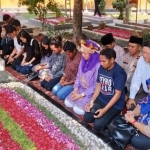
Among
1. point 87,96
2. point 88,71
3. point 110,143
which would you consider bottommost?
point 110,143

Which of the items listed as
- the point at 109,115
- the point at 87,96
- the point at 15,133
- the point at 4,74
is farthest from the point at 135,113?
the point at 4,74

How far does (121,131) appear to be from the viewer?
12.3 feet

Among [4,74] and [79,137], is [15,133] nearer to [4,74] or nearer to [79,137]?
[79,137]

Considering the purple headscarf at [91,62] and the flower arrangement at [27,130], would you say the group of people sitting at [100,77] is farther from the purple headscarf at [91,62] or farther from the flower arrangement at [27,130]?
the flower arrangement at [27,130]

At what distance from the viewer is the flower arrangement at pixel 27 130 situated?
3830 millimetres

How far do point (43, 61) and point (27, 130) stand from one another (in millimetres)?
2605

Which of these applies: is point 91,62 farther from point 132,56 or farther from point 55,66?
point 55,66

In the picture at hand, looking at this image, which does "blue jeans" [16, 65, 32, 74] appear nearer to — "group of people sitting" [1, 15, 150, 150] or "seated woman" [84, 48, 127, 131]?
"group of people sitting" [1, 15, 150, 150]

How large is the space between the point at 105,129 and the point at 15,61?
399 centimetres

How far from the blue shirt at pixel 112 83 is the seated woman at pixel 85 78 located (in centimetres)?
41

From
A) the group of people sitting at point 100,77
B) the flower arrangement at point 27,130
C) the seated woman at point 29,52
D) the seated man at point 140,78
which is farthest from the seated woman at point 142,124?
the seated woman at point 29,52

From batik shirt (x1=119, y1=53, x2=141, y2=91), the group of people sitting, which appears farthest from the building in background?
batik shirt (x1=119, y1=53, x2=141, y2=91)

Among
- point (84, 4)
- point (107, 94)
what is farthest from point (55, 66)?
point (84, 4)

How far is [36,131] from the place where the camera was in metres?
4.17
